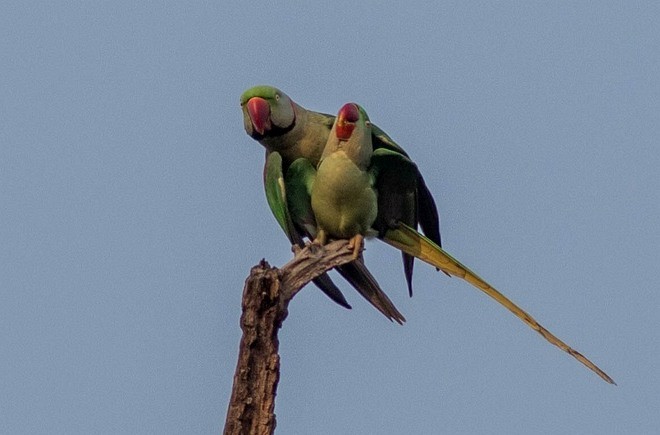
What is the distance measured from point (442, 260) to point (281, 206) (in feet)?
3.73

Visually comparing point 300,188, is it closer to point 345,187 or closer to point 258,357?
point 345,187

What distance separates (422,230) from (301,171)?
3.24 feet

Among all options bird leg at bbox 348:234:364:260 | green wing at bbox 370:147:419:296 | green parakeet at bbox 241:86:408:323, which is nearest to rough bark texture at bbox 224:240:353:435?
bird leg at bbox 348:234:364:260

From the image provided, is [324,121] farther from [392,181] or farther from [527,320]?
[527,320]

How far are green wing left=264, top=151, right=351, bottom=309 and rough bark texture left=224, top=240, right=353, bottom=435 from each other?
5.65 ft

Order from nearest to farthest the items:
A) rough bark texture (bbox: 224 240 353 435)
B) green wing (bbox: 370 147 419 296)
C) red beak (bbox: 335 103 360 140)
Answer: rough bark texture (bbox: 224 240 353 435), red beak (bbox: 335 103 360 140), green wing (bbox: 370 147 419 296)

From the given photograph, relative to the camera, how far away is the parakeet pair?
21.4ft

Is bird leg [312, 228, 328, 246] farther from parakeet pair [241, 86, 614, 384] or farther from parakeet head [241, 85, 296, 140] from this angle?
parakeet head [241, 85, 296, 140]

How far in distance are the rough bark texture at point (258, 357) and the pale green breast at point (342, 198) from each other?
1.67 metres

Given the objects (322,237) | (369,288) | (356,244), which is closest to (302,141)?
(322,237)

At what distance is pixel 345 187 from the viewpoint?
6531mm

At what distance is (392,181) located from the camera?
6.82 metres

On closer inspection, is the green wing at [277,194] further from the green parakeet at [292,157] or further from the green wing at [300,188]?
the green wing at [300,188]

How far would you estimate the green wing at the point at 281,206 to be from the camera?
6.63 meters
